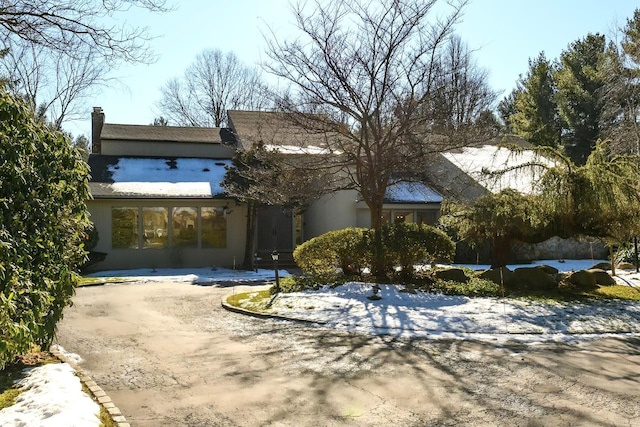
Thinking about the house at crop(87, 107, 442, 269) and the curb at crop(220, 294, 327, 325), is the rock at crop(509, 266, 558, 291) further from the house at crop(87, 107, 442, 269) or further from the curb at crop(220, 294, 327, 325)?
the house at crop(87, 107, 442, 269)

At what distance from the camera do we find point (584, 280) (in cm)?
1315

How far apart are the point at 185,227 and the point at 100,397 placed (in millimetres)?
15997

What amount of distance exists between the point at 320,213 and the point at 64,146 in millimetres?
16403

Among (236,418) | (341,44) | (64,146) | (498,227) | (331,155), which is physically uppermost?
(341,44)

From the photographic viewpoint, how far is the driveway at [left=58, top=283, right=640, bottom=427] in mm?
5199

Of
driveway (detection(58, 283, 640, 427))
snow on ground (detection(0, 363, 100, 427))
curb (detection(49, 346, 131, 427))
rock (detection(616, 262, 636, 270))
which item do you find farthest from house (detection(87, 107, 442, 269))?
snow on ground (detection(0, 363, 100, 427))

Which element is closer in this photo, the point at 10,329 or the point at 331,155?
the point at 10,329

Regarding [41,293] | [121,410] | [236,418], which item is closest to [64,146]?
[41,293]

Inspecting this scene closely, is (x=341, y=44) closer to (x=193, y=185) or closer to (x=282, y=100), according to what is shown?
(x=282, y=100)

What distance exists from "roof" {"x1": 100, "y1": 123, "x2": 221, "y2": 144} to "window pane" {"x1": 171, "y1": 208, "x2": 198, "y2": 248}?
20.0 ft

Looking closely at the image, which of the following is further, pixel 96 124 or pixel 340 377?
pixel 96 124

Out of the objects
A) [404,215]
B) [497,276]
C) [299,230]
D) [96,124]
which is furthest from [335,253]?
[96,124]

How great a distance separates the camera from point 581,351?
768 centimetres

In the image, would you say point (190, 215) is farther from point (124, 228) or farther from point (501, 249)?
point (501, 249)
